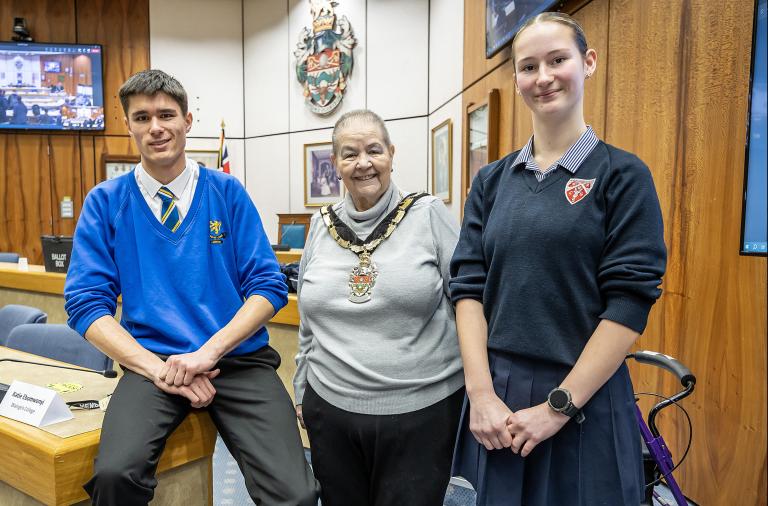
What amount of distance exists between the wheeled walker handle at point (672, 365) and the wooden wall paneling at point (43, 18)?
892 centimetres

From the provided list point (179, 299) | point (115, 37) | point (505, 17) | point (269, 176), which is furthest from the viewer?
point (269, 176)

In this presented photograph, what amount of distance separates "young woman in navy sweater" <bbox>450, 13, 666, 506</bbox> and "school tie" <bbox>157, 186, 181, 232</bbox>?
37.0 inches

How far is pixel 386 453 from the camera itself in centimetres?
137

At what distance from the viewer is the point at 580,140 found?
1.09 meters

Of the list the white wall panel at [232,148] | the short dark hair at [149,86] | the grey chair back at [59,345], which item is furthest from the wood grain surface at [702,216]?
the white wall panel at [232,148]

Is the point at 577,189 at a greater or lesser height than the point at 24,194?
lesser

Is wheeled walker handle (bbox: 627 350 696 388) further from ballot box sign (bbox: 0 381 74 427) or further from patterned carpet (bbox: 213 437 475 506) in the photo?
ballot box sign (bbox: 0 381 74 427)

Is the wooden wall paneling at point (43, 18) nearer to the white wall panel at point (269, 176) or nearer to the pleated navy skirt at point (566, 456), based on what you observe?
the white wall panel at point (269, 176)

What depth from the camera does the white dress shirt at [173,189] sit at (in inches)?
Result: 62.9

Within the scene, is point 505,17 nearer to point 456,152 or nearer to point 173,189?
point 456,152

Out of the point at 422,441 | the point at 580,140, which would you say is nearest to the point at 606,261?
the point at 580,140

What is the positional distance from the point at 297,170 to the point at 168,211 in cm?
646

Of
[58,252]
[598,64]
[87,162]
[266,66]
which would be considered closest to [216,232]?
[598,64]

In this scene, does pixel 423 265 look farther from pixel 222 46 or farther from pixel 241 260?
pixel 222 46
